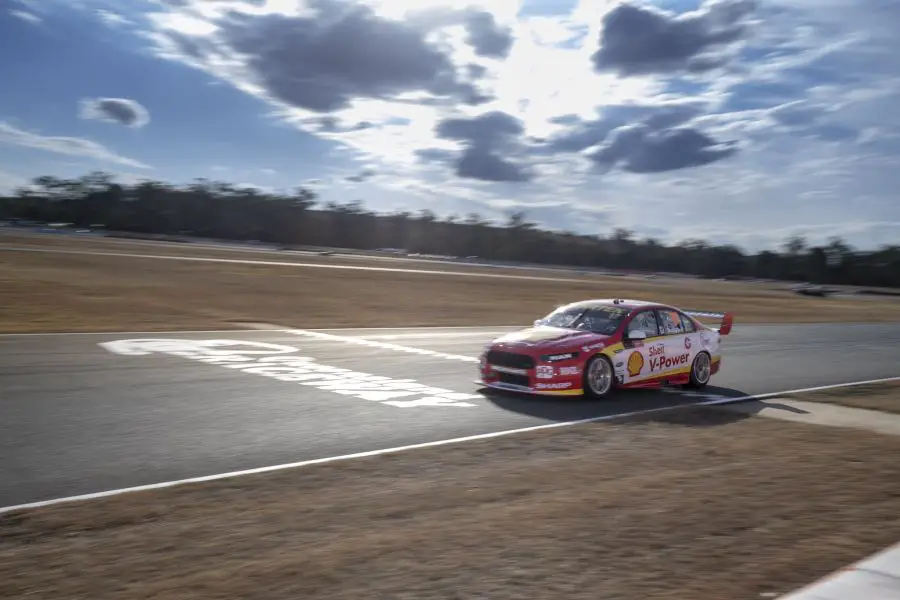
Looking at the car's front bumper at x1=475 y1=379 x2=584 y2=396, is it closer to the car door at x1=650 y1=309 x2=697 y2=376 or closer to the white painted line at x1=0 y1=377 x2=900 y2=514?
the white painted line at x1=0 y1=377 x2=900 y2=514

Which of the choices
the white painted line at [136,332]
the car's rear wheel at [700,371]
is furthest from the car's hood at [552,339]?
the white painted line at [136,332]

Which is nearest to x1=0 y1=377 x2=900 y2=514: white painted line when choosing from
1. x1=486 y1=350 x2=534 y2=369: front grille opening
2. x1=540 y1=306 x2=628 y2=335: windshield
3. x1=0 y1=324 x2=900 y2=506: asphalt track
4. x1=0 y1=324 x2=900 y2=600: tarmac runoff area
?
x1=0 y1=324 x2=900 y2=600: tarmac runoff area

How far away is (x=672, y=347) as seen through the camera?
1373cm

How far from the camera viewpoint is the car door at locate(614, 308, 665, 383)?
12.9 m

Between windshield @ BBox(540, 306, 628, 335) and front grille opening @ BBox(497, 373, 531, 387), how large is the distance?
1.23 metres

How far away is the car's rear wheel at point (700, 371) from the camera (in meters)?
14.2

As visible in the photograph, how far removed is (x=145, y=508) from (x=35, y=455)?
7.37 ft

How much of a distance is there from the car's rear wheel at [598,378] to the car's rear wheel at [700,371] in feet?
6.85

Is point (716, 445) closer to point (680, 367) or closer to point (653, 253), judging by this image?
point (680, 367)

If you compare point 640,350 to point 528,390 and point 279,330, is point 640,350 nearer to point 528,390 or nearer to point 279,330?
point 528,390

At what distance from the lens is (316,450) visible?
8586 millimetres

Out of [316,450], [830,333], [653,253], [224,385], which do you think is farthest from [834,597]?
[653,253]

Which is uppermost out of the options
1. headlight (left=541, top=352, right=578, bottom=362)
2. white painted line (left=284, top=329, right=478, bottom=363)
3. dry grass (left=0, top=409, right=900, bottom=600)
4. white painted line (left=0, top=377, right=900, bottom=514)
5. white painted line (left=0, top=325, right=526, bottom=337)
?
headlight (left=541, top=352, right=578, bottom=362)

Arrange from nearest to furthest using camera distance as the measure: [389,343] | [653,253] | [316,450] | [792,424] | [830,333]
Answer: [316,450] < [792,424] < [389,343] < [830,333] < [653,253]
